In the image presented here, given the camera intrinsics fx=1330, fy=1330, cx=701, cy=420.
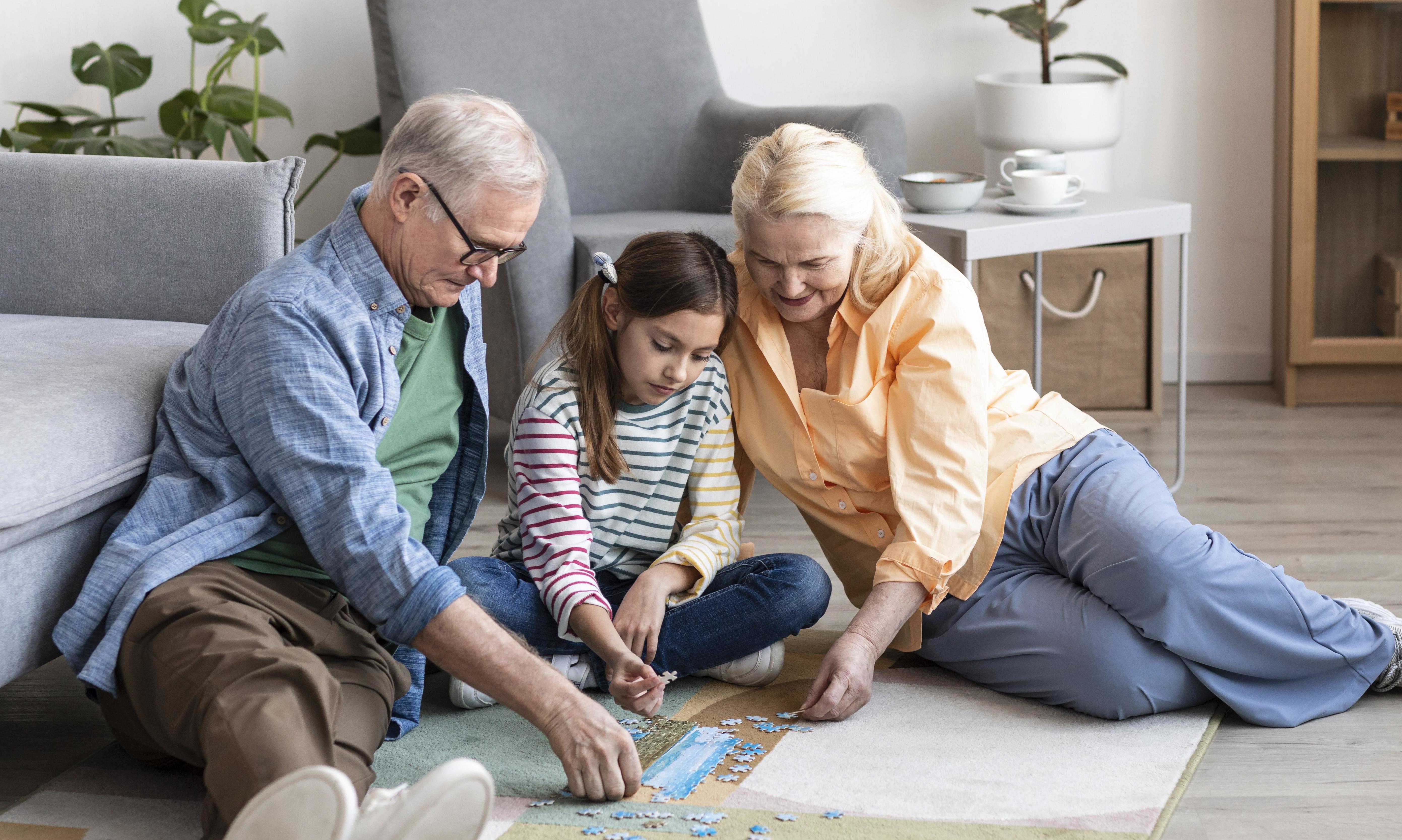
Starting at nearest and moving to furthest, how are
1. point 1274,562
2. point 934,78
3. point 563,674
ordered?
point 563,674 < point 1274,562 < point 934,78

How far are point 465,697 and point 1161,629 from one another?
0.95 m

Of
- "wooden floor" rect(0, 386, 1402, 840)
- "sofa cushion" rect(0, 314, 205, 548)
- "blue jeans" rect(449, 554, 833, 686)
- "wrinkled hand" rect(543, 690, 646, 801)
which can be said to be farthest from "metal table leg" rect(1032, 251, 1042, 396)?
"sofa cushion" rect(0, 314, 205, 548)

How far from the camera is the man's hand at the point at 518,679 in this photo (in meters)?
1.44

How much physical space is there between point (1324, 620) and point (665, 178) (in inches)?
81.4

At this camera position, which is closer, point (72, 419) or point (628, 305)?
point (72, 419)

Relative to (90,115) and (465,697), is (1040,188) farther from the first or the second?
(90,115)

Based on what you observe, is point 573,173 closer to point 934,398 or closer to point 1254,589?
point 934,398

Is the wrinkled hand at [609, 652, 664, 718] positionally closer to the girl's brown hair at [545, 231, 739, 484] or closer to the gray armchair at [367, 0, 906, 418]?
the girl's brown hair at [545, 231, 739, 484]

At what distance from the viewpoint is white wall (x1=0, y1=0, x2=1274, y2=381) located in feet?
12.2

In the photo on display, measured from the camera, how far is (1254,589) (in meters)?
1.77

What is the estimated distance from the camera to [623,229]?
2902mm

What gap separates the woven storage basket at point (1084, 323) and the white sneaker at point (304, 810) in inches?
96.3

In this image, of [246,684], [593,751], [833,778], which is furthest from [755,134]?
[246,684]

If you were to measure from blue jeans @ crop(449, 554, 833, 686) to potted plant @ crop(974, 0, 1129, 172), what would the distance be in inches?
72.1
